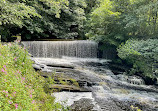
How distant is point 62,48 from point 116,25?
504cm

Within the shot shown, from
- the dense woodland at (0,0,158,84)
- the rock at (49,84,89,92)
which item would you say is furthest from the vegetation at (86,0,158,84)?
the rock at (49,84,89,92)

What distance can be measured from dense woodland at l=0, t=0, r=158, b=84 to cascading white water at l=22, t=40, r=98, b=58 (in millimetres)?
→ 1263

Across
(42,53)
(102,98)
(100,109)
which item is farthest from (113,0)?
(100,109)

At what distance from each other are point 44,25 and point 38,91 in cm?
1126

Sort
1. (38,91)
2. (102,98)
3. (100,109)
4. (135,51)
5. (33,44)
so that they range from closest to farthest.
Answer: (38,91), (100,109), (102,98), (135,51), (33,44)

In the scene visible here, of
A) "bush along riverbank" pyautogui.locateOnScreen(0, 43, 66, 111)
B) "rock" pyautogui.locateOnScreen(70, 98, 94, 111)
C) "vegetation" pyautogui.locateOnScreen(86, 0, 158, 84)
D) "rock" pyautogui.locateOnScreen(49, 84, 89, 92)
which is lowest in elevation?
"rock" pyautogui.locateOnScreen(70, 98, 94, 111)


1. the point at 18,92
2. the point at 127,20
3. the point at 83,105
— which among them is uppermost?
the point at 127,20

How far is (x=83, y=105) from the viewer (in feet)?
15.8

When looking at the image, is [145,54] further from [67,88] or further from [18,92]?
[18,92]

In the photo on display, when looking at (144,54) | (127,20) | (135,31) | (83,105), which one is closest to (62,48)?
(127,20)

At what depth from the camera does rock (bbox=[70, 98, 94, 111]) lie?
4564 millimetres

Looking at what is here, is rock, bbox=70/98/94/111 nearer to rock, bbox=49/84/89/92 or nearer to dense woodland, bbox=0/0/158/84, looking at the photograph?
rock, bbox=49/84/89/92

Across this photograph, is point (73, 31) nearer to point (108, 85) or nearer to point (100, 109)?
point (108, 85)

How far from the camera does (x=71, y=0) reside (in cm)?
1591
